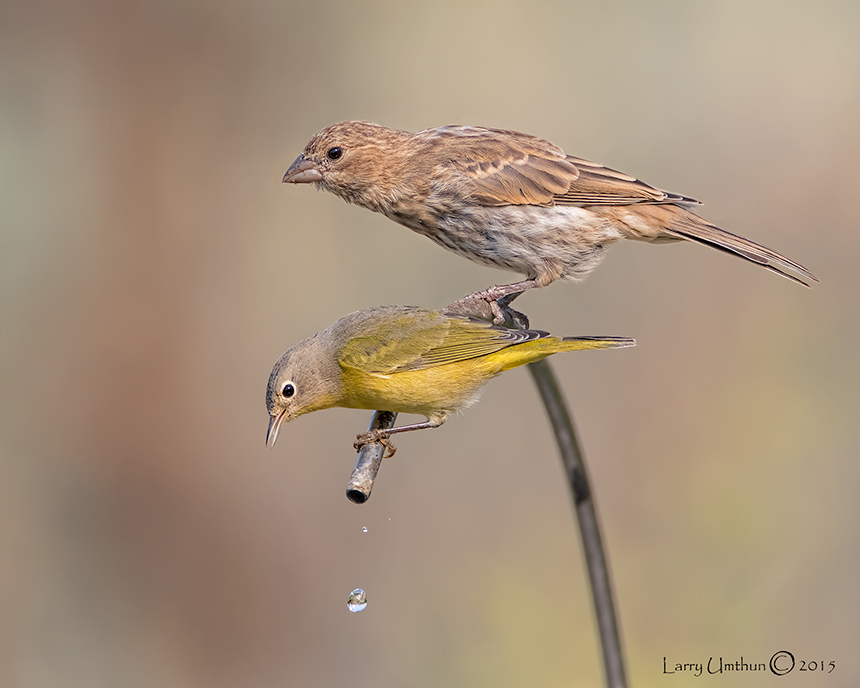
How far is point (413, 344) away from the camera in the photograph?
366 cm

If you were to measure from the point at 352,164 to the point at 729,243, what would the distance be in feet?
5.57

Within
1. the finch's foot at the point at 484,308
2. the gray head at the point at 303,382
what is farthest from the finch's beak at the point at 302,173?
the finch's foot at the point at 484,308

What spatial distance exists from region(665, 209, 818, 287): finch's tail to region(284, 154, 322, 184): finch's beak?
163cm

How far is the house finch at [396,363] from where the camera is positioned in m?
3.47

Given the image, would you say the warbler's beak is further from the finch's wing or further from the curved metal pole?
the curved metal pole

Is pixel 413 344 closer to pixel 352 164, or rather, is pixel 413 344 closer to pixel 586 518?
pixel 352 164

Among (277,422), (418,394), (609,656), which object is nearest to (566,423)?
(418,394)

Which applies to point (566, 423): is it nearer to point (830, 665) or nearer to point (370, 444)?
point (370, 444)

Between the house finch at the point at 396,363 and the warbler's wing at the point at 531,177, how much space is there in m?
0.70

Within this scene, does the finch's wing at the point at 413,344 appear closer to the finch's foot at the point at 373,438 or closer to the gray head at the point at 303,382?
the gray head at the point at 303,382

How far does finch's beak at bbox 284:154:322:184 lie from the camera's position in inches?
152

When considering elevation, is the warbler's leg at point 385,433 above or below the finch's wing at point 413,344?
below

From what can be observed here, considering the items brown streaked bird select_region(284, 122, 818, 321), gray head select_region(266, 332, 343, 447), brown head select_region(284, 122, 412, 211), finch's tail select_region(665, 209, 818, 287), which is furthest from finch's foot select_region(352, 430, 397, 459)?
finch's tail select_region(665, 209, 818, 287)

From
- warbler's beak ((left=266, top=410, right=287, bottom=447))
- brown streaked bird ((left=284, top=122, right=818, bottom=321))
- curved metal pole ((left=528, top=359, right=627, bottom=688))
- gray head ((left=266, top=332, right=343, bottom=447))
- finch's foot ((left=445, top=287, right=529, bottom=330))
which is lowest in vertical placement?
curved metal pole ((left=528, top=359, right=627, bottom=688))
